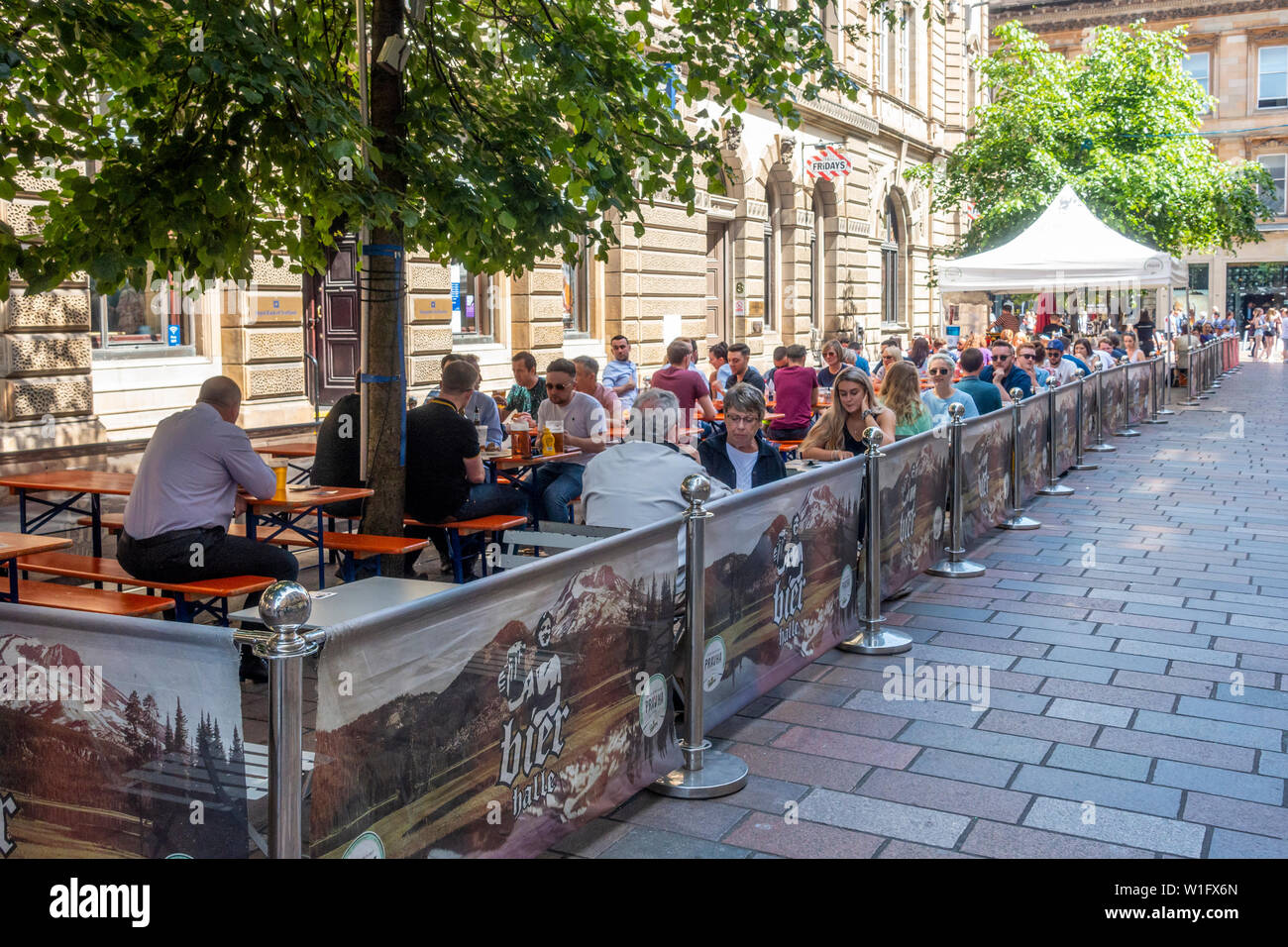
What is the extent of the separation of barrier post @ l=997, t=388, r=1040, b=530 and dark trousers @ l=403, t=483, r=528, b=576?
446 centimetres

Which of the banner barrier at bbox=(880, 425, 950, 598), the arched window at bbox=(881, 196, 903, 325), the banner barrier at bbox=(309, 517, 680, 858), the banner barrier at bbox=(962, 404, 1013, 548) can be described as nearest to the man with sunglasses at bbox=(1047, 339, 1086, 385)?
the banner barrier at bbox=(962, 404, 1013, 548)

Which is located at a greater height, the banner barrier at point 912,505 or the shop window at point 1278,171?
the shop window at point 1278,171

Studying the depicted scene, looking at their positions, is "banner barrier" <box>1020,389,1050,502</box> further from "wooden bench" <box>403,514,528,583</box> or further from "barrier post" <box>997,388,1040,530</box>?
"wooden bench" <box>403,514,528,583</box>

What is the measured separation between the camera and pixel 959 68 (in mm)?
37656

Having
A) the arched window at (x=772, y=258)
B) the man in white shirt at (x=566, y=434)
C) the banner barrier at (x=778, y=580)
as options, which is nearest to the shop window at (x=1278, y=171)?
the arched window at (x=772, y=258)

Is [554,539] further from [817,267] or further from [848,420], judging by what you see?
[817,267]

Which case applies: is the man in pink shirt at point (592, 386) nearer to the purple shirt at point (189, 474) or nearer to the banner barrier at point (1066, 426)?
the purple shirt at point (189, 474)

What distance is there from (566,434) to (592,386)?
3.55 ft

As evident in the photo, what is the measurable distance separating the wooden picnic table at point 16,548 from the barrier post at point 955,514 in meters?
5.66

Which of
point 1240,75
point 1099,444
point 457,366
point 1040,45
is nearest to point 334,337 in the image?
point 457,366

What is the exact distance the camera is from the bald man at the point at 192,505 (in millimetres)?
5961

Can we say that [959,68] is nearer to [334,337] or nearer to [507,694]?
[334,337]

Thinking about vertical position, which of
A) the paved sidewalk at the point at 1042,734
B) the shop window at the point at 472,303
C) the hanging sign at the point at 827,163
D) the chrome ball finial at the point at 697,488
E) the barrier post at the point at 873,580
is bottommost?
the paved sidewalk at the point at 1042,734

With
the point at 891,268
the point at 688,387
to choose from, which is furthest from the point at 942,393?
the point at 891,268
